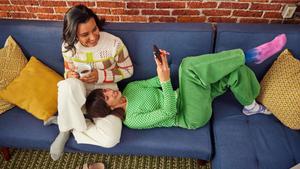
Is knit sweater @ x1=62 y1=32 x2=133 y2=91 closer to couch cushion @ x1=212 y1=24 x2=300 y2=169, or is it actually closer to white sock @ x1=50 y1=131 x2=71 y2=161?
white sock @ x1=50 y1=131 x2=71 y2=161

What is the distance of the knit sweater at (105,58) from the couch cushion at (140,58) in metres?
0.09

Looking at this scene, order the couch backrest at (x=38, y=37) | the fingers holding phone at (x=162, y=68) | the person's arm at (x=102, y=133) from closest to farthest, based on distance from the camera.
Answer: the fingers holding phone at (x=162, y=68) < the person's arm at (x=102, y=133) < the couch backrest at (x=38, y=37)

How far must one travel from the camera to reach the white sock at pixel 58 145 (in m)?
1.76

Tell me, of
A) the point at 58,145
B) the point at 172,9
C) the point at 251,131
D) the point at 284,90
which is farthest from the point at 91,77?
the point at 284,90

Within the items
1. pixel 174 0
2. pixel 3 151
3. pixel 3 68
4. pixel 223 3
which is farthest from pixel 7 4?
pixel 223 3

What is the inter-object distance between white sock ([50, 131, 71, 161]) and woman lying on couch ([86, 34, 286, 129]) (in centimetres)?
25

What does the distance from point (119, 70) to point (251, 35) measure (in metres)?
0.91

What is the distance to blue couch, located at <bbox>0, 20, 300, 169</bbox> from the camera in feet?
5.40

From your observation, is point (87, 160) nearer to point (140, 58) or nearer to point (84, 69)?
point (84, 69)

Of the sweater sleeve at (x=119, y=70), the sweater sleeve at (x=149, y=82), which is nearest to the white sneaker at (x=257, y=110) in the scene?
the sweater sleeve at (x=149, y=82)

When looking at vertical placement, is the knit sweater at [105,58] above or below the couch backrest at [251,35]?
below

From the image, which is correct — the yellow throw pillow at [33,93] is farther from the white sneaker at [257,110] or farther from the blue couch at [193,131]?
the white sneaker at [257,110]

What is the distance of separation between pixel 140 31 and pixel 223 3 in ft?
2.26

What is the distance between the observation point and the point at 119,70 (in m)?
1.89
